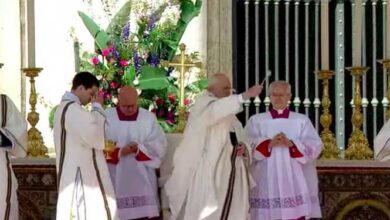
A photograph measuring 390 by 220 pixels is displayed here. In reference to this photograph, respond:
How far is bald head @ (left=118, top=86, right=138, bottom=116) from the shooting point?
10625 millimetres

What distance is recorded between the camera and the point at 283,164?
10438 mm

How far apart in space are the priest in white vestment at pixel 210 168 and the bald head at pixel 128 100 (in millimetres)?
538

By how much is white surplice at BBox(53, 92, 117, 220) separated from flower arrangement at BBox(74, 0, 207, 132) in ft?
7.21

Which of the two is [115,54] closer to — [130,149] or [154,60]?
[154,60]

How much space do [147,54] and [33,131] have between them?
6.14ft

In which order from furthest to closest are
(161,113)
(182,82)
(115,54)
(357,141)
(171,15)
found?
(171,15) < (115,54) < (161,113) < (182,82) < (357,141)

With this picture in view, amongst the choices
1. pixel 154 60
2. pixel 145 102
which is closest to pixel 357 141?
pixel 145 102

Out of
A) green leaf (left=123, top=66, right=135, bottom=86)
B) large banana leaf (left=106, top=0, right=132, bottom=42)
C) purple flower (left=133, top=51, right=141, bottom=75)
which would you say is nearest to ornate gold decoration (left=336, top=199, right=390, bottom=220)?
green leaf (left=123, top=66, right=135, bottom=86)

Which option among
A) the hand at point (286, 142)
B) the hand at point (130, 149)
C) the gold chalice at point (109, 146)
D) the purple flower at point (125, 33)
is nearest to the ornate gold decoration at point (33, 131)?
the hand at point (130, 149)

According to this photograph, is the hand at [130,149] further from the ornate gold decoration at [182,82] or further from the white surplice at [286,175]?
the white surplice at [286,175]

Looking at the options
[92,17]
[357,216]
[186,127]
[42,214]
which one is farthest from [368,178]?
[92,17]

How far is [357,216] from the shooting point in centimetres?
1097

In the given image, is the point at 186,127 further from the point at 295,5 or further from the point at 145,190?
the point at 295,5

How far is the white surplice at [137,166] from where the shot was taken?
10.5m
